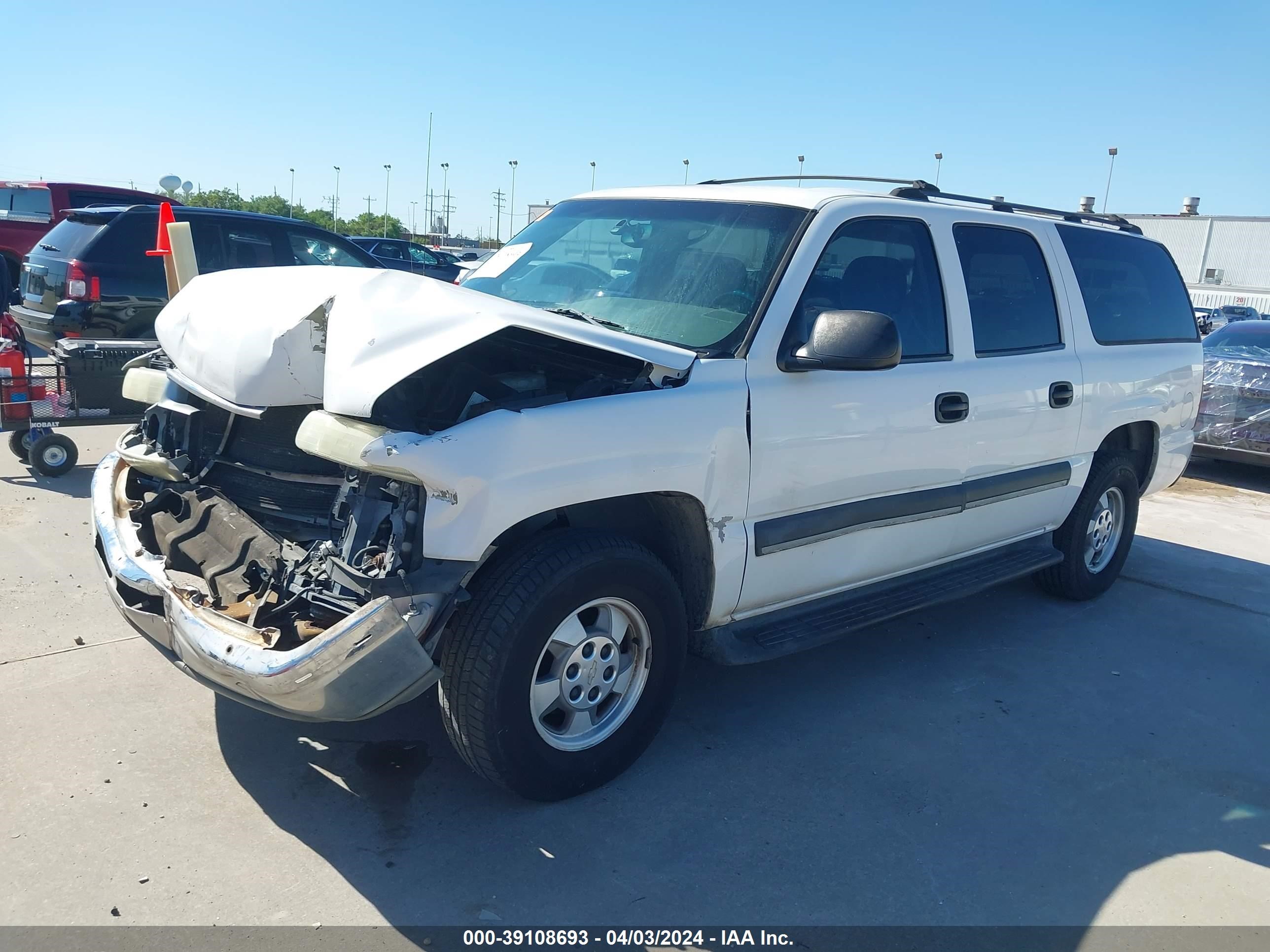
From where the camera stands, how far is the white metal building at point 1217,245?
45438 mm

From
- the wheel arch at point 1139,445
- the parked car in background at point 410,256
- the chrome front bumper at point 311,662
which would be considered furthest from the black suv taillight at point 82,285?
the parked car in background at point 410,256

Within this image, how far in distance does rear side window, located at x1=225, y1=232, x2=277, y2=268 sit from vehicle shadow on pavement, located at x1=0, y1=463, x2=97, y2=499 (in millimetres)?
2720

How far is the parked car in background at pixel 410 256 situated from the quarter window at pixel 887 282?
50.3 ft

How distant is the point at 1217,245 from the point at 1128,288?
49.0 m

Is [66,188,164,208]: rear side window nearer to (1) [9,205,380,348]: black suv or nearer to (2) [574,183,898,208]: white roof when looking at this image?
(1) [9,205,380,348]: black suv

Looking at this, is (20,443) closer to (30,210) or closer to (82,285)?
(82,285)

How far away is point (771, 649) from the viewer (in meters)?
3.55

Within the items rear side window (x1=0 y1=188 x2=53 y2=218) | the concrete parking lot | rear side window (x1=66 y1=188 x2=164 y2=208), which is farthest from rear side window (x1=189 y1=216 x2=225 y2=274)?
rear side window (x1=0 y1=188 x2=53 y2=218)

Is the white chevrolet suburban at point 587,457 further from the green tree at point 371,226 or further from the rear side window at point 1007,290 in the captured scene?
the green tree at point 371,226

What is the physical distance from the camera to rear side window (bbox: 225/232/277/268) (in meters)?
8.95

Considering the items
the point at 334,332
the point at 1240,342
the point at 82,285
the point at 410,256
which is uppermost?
the point at 410,256

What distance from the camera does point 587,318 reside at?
3.67 meters

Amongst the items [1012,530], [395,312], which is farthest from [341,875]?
[1012,530]

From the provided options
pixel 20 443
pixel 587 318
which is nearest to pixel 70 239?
pixel 20 443
